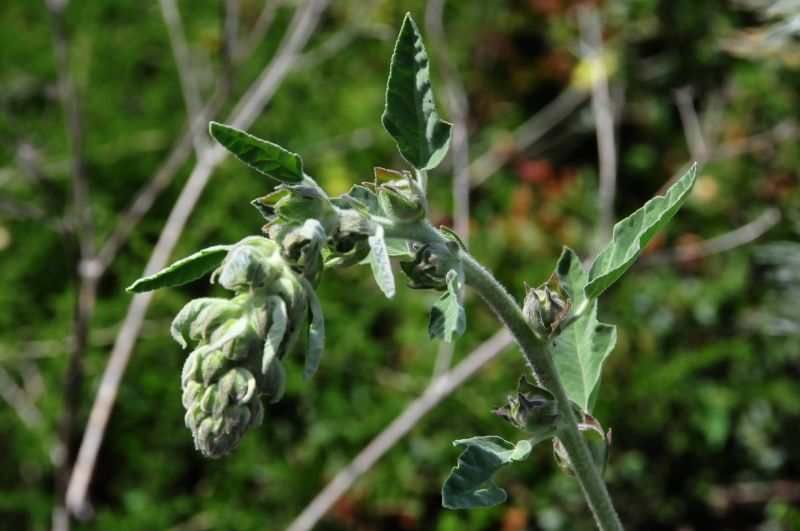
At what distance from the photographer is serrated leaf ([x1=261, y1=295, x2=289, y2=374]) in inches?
32.7

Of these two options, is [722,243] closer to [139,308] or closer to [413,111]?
[139,308]

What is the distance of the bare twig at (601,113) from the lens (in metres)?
3.14

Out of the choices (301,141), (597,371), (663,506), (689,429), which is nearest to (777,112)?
(689,429)

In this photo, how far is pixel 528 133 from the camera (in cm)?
402

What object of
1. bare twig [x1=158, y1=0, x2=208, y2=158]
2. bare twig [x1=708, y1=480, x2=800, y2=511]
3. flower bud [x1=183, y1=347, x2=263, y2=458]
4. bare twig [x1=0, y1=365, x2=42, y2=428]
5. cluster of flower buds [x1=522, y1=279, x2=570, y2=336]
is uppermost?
flower bud [x1=183, y1=347, x2=263, y2=458]

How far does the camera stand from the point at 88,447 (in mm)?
2727

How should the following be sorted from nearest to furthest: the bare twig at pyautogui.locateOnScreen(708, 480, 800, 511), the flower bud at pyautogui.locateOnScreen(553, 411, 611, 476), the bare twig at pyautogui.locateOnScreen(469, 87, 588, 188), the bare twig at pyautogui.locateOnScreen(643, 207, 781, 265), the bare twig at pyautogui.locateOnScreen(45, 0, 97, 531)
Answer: the flower bud at pyautogui.locateOnScreen(553, 411, 611, 476) < the bare twig at pyautogui.locateOnScreen(45, 0, 97, 531) < the bare twig at pyautogui.locateOnScreen(708, 480, 800, 511) < the bare twig at pyautogui.locateOnScreen(643, 207, 781, 265) < the bare twig at pyautogui.locateOnScreen(469, 87, 588, 188)

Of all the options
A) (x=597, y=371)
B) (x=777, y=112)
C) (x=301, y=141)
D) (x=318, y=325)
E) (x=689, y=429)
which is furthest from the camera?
(x=301, y=141)

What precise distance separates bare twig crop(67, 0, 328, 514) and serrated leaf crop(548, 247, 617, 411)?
1.88 m

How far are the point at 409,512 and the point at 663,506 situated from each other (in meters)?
0.83

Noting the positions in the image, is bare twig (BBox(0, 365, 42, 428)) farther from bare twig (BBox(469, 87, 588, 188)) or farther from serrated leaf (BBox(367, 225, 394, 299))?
serrated leaf (BBox(367, 225, 394, 299))

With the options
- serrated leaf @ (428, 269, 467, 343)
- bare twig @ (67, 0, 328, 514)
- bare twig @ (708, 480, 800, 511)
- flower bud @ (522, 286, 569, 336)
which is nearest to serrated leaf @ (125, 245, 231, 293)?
serrated leaf @ (428, 269, 467, 343)

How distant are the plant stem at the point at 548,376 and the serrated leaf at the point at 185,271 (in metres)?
0.26

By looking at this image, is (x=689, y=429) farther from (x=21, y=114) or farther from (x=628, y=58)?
(x=21, y=114)
